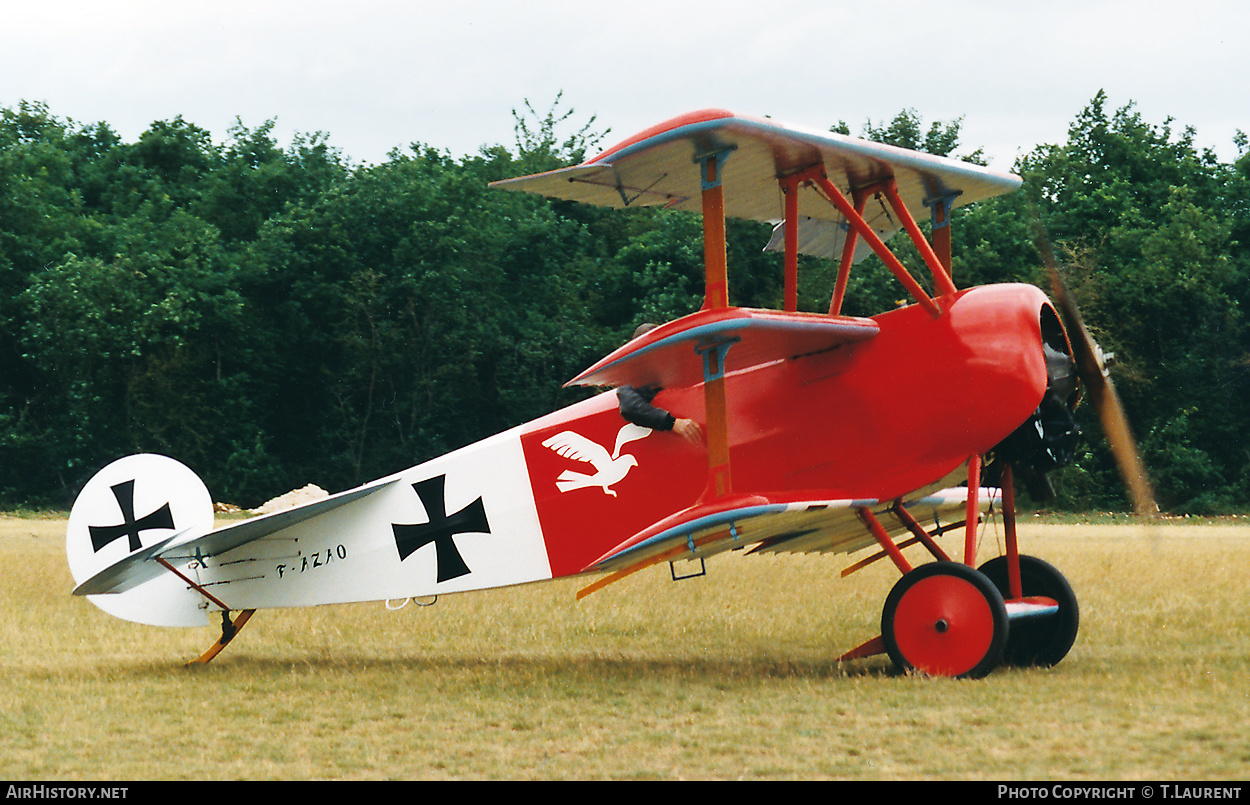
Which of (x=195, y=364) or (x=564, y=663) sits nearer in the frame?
(x=564, y=663)

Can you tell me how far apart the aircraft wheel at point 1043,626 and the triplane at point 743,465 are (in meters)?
0.02

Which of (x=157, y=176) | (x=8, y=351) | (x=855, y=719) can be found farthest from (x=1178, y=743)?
(x=157, y=176)

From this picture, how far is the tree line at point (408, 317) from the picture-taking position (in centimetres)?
3491

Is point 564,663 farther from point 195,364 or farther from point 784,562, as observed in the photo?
point 195,364

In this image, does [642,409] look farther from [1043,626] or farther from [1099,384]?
[1043,626]

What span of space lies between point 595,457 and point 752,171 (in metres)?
2.41

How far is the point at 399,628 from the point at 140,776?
5.95m

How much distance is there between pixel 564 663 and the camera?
921cm

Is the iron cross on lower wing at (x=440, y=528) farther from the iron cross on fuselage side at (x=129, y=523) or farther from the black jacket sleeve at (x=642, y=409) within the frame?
the iron cross on fuselage side at (x=129, y=523)

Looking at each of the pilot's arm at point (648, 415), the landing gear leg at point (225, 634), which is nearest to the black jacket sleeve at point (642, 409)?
the pilot's arm at point (648, 415)

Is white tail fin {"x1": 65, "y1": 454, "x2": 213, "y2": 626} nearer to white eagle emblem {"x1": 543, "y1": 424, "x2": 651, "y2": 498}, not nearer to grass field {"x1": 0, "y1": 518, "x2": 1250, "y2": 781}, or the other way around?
grass field {"x1": 0, "y1": 518, "x2": 1250, "y2": 781}

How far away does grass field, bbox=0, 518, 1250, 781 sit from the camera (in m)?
5.52

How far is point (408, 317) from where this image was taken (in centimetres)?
3719

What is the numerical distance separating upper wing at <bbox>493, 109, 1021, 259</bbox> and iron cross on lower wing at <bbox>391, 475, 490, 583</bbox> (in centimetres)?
244
